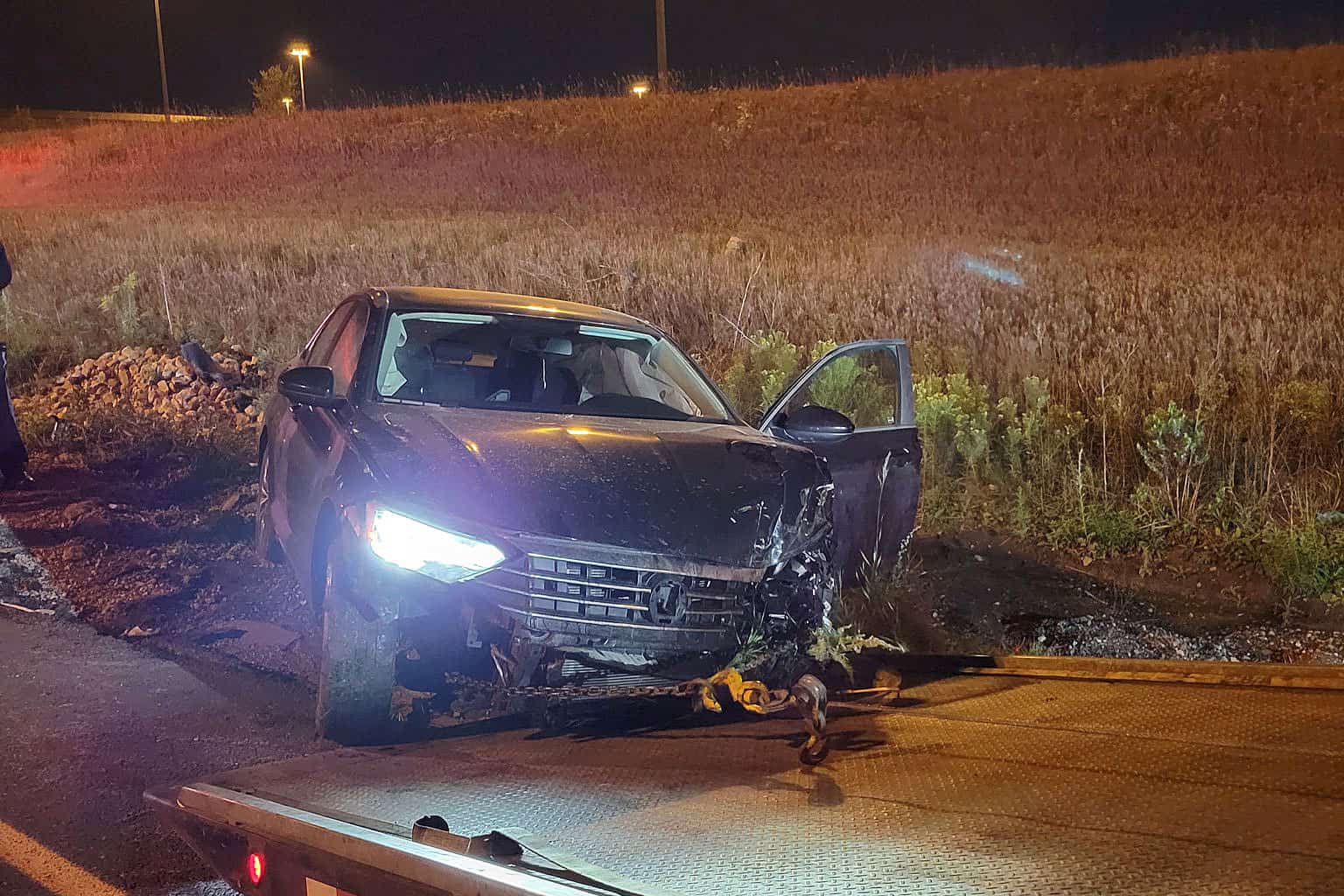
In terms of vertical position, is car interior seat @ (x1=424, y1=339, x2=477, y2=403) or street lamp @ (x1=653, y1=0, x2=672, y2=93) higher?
street lamp @ (x1=653, y1=0, x2=672, y2=93)

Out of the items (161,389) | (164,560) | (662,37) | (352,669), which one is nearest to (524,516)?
(352,669)

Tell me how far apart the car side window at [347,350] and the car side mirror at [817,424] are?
1.90 metres

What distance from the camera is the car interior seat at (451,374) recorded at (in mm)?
5055

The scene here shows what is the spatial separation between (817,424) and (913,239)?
15704 millimetres

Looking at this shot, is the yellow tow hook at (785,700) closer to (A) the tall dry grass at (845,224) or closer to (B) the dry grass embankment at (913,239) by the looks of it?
(B) the dry grass embankment at (913,239)

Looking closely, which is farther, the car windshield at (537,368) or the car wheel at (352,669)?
the car windshield at (537,368)

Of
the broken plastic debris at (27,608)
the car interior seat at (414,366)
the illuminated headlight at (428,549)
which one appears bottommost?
the broken plastic debris at (27,608)

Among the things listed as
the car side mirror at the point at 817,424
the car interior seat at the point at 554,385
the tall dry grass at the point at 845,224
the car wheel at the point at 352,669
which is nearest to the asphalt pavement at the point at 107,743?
the car wheel at the point at 352,669

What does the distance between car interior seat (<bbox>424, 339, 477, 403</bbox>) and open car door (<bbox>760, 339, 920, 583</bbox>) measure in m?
1.34

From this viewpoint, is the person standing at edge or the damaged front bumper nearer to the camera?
the damaged front bumper

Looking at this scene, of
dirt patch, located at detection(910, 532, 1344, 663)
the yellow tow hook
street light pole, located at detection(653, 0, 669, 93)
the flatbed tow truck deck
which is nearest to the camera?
the flatbed tow truck deck

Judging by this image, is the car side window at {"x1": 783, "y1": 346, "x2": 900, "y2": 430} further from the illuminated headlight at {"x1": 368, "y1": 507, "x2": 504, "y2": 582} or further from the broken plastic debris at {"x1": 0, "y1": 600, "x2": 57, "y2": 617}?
the broken plastic debris at {"x1": 0, "y1": 600, "x2": 57, "y2": 617}

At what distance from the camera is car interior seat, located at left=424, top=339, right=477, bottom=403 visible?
5.05m

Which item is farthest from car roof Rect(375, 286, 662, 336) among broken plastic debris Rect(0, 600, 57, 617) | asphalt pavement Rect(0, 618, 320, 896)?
broken plastic debris Rect(0, 600, 57, 617)
